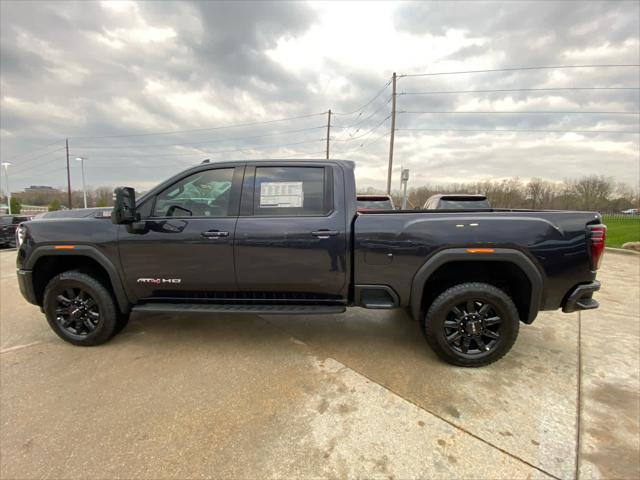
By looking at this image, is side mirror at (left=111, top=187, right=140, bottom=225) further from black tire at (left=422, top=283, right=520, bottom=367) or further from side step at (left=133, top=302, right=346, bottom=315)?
black tire at (left=422, top=283, right=520, bottom=367)

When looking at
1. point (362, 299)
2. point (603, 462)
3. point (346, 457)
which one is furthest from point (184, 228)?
point (603, 462)

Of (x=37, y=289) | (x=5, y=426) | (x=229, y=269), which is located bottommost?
(x=5, y=426)

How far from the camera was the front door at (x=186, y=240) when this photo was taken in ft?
9.64

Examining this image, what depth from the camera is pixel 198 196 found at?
311 cm

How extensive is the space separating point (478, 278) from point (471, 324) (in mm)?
454

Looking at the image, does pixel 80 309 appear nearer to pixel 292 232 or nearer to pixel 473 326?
pixel 292 232

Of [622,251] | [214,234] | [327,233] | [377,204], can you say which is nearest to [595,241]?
[327,233]

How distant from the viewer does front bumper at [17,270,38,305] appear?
3.16m

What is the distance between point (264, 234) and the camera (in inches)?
114

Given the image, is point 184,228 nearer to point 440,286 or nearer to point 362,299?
point 362,299

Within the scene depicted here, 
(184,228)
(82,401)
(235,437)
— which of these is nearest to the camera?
(235,437)

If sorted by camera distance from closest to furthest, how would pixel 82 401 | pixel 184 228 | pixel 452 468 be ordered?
pixel 452 468
pixel 82 401
pixel 184 228

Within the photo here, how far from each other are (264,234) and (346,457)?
184 centimetres

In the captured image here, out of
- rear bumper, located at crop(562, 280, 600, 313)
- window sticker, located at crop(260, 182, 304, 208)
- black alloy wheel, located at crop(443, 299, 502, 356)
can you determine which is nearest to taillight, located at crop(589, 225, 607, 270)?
rear bumper, located at crop(562, 280, 600, 313)
